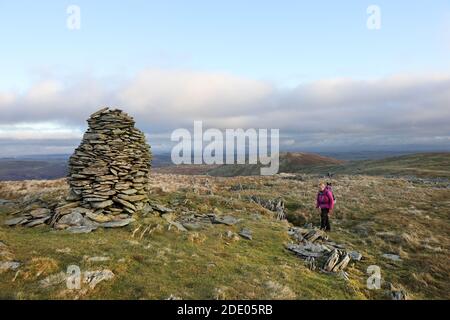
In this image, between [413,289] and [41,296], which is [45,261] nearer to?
[41,296]

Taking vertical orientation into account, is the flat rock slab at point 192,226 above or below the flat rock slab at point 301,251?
above

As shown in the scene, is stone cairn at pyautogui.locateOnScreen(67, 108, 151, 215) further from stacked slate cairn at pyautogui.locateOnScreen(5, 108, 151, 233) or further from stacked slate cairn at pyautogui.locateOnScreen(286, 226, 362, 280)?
stacked slate cairn at pyautogui.locateOnScreen(286, 226, 362, 280)

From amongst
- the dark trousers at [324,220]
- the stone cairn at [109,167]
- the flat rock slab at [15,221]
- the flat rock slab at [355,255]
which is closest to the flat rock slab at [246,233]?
the flat rock slab at [355,255]

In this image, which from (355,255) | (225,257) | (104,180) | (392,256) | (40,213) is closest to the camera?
(225,257)

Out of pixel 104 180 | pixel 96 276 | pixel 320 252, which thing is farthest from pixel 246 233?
pixel 96 276

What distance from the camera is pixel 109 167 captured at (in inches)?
848

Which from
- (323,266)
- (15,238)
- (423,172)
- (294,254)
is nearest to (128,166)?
(15,238)

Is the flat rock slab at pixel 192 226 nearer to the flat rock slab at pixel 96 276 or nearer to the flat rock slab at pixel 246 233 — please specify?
the flat rock slab at pixel 246 233

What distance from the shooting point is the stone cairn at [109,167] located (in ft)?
69.1

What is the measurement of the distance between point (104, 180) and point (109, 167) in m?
0.92

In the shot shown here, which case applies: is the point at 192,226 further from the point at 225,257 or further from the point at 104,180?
the point at 104,180

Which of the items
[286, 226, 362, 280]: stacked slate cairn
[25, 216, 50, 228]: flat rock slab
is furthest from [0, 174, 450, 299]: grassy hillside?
[25, 216, 50, 228]: flat rock slab

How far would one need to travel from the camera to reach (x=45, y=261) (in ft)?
41.1
